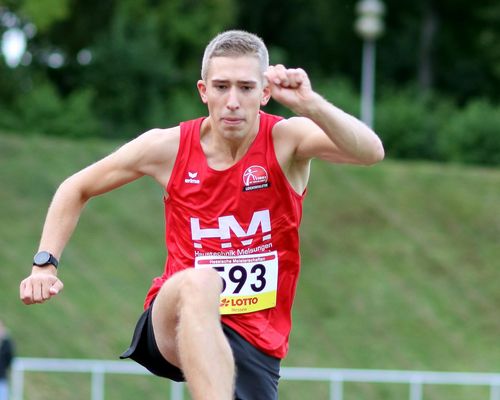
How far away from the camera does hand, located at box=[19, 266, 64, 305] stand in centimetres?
564

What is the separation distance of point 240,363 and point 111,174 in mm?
1191

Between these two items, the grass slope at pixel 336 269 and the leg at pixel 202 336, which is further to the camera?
the grass slope at pixel 336 269

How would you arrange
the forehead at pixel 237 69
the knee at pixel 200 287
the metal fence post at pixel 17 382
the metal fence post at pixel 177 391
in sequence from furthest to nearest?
the metal fence post at pixel 177 391 → the metal fence post at pixel 17 382 → the forehead at pixel 237 69 → the knee at pixel 200 287

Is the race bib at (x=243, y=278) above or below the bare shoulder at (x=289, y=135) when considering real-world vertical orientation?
below

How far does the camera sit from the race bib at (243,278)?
587cm

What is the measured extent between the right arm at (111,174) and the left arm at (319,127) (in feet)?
2.18

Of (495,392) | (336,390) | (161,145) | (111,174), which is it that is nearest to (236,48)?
(161,145)

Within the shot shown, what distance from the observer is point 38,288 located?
566 cm

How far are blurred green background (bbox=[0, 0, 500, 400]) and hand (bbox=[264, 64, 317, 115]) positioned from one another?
12.2 meters

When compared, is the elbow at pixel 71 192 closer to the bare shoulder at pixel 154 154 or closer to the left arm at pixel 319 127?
the bare shoulder at pixel 154 154

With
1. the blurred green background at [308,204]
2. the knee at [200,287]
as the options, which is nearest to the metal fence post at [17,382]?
the blurred green background at [308,204]

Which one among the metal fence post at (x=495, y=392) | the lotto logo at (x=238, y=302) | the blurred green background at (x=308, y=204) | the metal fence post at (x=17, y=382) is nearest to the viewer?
the lotto logo at (x=238, y=302)

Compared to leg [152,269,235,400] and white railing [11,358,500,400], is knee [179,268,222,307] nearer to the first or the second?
leg [152,269,235,400]

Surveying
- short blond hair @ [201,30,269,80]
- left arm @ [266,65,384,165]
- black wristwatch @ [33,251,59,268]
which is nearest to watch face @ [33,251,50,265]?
black wristwatch @ [33,251,59,268]
